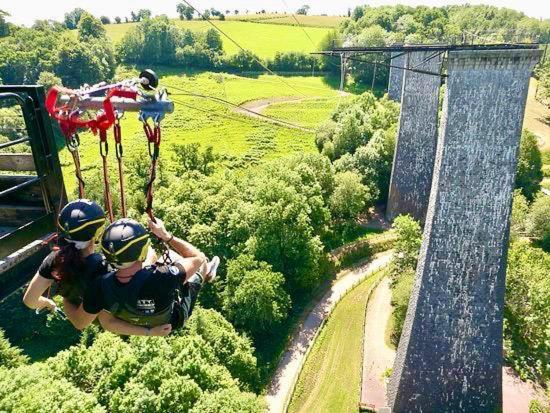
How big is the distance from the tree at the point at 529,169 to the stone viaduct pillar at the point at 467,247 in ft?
70.6

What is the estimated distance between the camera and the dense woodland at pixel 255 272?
1329 centimetres

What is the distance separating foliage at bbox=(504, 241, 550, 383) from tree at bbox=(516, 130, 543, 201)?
13.7 metres

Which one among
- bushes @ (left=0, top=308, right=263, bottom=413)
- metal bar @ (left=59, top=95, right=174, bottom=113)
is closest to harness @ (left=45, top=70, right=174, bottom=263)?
metal bar @ (left=59, top=95, right=174, bottom=113)

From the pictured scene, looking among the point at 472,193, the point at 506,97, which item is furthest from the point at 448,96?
the point at 472,193

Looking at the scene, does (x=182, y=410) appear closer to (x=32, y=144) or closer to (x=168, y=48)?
(x=32, y=144)

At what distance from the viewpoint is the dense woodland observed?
523 inches

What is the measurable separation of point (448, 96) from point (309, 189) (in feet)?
43.8

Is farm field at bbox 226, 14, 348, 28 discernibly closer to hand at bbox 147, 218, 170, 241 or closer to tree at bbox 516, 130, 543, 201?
tree at bbox 516, 130, 543, 201

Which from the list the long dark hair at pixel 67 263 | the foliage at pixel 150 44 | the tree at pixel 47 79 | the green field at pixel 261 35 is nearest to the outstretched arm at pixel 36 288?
the long dark hair at pixel 67 263

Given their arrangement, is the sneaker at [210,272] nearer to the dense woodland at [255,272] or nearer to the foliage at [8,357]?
the dense woodland at [255,272]

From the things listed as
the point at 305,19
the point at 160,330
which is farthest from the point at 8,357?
the point at 305,19

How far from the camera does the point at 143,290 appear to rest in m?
5.23

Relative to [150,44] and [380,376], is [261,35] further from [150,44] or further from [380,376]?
[380,376]

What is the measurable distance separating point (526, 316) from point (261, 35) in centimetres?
6910
